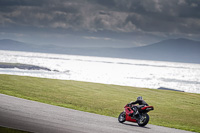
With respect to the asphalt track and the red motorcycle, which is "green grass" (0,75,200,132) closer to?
the red motorcycle

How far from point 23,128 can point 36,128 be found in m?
0.53

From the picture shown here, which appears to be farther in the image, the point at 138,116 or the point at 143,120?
the point at 138,116

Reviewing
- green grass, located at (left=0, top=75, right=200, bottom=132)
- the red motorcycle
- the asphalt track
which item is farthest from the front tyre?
green grass, located at (left=0, top=75, right=200, bottom=132)

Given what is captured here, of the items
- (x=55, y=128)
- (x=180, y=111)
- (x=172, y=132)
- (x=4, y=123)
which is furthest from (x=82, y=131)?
(x=180, y=111)

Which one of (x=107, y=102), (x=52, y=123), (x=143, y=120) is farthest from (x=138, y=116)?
(x=107, y=102)

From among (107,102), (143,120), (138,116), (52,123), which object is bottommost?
(52,123)

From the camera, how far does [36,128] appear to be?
35.6 ft

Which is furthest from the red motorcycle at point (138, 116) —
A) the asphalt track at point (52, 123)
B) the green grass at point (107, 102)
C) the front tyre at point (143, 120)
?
the green grass at point (107, 102)

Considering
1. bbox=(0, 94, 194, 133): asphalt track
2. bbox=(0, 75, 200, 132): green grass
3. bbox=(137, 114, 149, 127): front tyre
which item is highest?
bbox=(0, 75, 200, 132): green grass

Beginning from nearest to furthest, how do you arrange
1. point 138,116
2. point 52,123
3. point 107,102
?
point 52,123 → point 138,116 → point 107,102

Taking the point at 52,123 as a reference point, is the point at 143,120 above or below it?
above

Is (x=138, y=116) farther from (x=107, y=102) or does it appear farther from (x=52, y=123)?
(x=107, y=102)

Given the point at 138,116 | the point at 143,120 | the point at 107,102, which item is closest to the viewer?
the point at 143,120

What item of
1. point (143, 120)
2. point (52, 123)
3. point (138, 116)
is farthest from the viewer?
point (138, 116)
